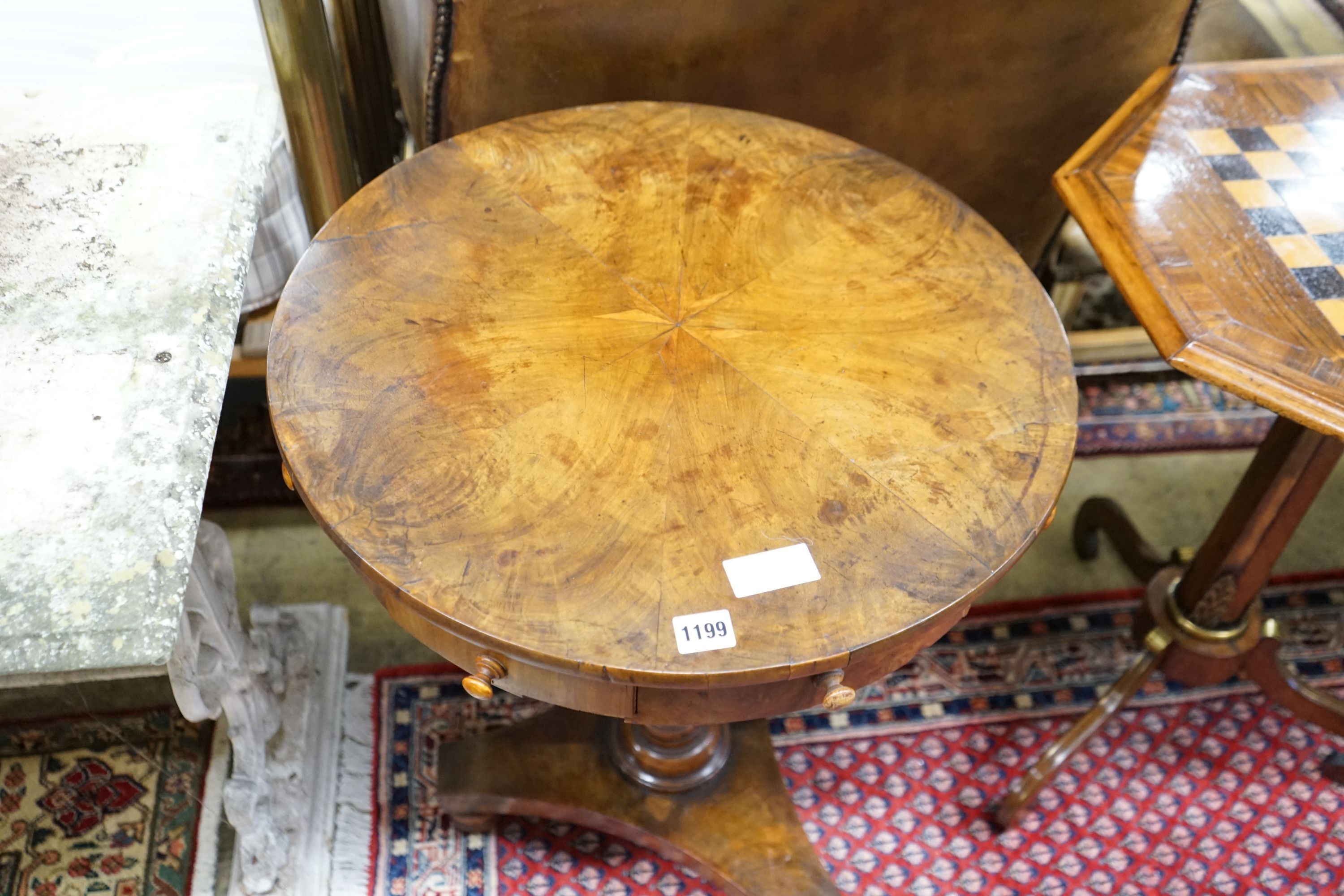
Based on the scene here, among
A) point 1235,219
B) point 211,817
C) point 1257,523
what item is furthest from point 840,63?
point 211,817

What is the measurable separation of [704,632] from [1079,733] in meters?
0.88

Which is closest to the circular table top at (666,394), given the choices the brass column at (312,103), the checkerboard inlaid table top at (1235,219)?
the checkerboard inlaid table top at (1235,219)

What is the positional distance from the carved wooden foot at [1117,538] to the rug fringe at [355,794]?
1130 millimetres

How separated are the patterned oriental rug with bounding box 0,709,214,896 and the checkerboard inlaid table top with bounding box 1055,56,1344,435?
130cm

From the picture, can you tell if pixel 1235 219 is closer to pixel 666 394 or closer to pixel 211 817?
pixel 666 394

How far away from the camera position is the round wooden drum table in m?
0.85

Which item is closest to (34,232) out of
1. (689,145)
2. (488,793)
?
(689,145)

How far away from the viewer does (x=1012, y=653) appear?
168 cm

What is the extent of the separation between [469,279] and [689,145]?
1.05 feet

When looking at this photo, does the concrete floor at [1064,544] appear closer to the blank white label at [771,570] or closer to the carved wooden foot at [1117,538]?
the carved wooden foot at [1117,538]

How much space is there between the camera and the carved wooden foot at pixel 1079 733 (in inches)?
57.3

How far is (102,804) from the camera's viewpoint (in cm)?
145

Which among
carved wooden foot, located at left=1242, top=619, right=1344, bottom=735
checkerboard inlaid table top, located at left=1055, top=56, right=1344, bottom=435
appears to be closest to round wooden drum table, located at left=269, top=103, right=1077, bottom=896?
checkerboard inlaid table top, located at left=1055, top=56, right=1344, bottom=435

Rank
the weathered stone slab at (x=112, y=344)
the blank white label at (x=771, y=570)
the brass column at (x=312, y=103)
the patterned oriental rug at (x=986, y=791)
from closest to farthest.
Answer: the weathered stone slab at (x=112, y=344), the blank white label at (x=771, y=570), the brass column at (x=312, y=103), the patterned oriental rug at (x=986, y=791)
